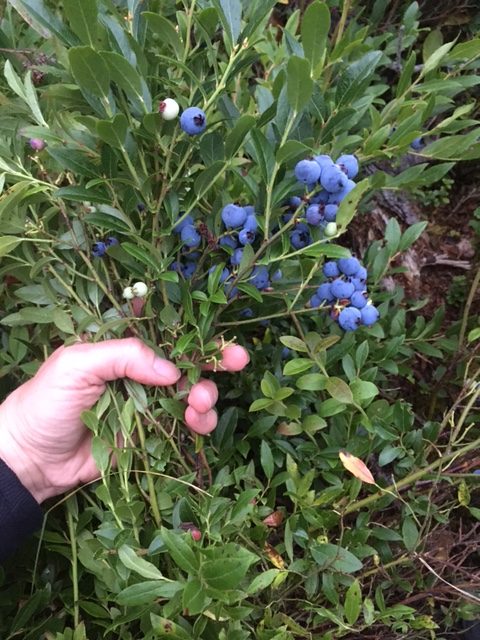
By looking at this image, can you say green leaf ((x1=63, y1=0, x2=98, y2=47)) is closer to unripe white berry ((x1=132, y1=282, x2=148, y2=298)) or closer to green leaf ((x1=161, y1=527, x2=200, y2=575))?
unripe white berry ((x1=132, y1=282, x2=148, y2=298))

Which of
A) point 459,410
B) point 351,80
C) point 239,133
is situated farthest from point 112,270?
point 459,410

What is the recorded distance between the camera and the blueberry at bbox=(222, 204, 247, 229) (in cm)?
76

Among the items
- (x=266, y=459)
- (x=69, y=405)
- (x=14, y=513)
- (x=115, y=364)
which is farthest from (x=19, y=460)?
(x=266, y=459)

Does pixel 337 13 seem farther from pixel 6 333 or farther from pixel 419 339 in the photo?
pixel 6 333

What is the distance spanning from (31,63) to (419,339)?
0.88 meters

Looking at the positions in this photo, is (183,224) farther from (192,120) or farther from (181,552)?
(181,552)

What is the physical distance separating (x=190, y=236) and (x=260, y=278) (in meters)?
0.11

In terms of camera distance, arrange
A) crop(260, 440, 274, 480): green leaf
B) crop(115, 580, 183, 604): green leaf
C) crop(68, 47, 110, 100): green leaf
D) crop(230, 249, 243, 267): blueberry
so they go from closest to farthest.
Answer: crop(68, 47, 110, 100): green leaf
crop(115, 580, 183, 604): green leaf
crop(230, 249, 243, 267): blueberry
crop(260, 440, 274, 480): green leaf

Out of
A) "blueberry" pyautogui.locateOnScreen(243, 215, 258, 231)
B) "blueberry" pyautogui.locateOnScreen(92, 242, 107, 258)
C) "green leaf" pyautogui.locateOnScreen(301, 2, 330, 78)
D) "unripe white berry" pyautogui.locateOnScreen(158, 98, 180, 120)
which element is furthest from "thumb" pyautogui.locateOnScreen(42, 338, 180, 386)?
"green leaf" pyautogui.locateOnScreen(301, 2, 330, 78)

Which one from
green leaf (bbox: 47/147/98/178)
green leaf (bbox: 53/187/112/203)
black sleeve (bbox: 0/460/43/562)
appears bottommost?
black sleeve (bbox: 0/460/43/562)

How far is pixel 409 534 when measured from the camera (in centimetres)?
95

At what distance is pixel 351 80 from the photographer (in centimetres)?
74

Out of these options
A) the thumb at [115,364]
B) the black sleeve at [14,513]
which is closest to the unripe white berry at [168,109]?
the thumb at [115,364]

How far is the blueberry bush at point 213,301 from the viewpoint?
0.69 metres
